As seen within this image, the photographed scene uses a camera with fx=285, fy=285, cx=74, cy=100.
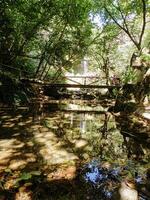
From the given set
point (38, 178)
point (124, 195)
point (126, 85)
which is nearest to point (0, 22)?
point (126, 85)

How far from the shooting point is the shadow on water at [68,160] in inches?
146

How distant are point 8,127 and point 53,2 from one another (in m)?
8.74

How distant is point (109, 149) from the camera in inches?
222

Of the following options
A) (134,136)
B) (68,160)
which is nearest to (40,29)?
(134,136)

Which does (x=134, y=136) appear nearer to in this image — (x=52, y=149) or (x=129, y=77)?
(x=52, y=149)

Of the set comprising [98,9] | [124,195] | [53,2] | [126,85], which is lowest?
[124,195]

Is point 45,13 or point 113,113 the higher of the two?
point 45,13

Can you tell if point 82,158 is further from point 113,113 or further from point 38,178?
point 113,113

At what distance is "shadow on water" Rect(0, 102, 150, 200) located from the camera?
3.71m

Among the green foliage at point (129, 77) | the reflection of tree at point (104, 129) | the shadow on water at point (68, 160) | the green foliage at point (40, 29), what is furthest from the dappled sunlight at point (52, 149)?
the green foliage at point (40, 29)

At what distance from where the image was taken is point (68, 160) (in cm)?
485

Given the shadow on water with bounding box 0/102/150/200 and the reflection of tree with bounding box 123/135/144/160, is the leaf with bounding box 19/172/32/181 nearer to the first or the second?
the shadow on water with bounding box 0/102/150/200

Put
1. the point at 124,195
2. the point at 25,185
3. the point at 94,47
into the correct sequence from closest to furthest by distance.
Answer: the point at 124,195
the point at 25,185
the point at 94,47

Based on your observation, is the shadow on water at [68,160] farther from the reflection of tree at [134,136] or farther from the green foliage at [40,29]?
the green foliage at [40,29]
